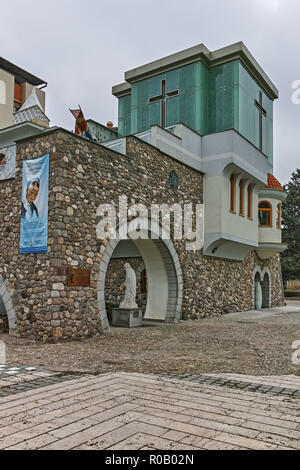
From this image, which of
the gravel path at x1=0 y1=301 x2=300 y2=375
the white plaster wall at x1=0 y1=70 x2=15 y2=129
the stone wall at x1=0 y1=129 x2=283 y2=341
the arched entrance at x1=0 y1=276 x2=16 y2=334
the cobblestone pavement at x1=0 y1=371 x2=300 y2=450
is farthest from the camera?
the white plaster wall at x1=0 y1=70 x2=15 y2=129

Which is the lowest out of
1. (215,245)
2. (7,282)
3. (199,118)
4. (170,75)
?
(7,282)

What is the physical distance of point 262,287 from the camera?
22.1m

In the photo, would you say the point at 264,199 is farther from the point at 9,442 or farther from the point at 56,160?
the point at 9,442

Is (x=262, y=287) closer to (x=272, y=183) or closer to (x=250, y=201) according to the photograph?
(x=272, y=183)

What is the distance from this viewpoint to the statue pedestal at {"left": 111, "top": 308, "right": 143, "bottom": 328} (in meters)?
12.2

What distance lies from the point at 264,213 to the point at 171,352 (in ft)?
47.0

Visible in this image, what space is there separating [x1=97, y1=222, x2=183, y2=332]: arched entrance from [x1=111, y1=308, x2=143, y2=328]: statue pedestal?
53.4 inches

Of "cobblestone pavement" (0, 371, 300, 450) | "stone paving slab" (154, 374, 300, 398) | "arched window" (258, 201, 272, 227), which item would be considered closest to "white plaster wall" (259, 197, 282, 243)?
"arched window" (258, 201, 272, 227)

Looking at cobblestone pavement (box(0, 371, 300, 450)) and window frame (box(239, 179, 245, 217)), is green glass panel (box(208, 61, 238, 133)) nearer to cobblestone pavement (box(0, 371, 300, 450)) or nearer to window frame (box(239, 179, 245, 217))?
window frame (box(239, 179, 245, 217))

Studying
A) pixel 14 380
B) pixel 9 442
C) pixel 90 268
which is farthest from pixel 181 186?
pixel 9 442

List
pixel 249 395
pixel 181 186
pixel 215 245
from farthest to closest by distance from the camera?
pixel 215 245 < pixel 181 186 < pixel 249 395

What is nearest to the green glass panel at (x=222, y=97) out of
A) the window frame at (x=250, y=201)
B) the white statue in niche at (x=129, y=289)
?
the window frame at (x=250, y=201)
